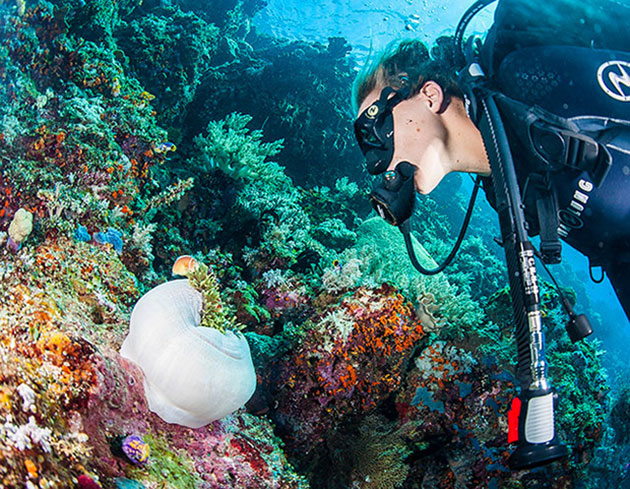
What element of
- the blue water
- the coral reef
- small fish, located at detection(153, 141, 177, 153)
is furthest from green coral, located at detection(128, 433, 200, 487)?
the blue water

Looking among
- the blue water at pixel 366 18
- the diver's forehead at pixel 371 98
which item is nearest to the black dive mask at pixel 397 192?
the diver's forehead at pixel 371 98

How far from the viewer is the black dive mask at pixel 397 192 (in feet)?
8.36

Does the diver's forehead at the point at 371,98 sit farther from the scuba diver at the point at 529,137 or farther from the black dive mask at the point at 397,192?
the black dive mask at the point at 397,192

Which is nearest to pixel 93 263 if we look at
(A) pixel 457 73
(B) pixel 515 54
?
(A) pixel 457 73

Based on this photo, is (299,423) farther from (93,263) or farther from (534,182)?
(534,182)

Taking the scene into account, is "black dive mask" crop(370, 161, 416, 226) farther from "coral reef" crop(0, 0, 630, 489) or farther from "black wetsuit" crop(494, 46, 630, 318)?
"coral reef" crop(0, 0, 630, 489)

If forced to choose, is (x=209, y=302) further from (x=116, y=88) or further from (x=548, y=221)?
(x=116, y=88)

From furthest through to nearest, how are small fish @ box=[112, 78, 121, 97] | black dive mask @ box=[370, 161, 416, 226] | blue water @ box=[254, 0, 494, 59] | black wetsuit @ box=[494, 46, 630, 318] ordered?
blue water @ box=[254, 0, 494, 59]
small fish @ box=[112, 78, 121, 97]
black dive mask @ box=[370, 161, 416, 226]
black wetsuit @ box=[494, 46, 630, 318]

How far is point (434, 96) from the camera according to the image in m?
2.49

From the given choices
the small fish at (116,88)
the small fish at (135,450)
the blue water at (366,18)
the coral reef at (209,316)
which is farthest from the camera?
the blue water at (366,18)

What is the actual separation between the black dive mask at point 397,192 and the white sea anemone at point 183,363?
57.3 inches

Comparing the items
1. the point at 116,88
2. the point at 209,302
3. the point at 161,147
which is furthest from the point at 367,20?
the point at 209,302

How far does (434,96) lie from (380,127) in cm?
43

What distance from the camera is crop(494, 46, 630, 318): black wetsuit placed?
200cm
